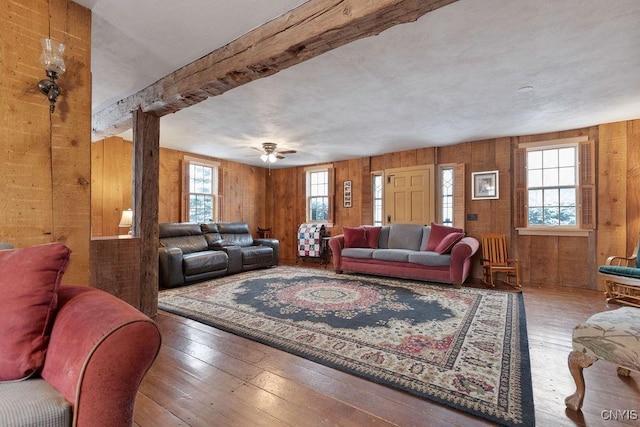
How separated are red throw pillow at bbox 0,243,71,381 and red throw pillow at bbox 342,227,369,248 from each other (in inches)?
186

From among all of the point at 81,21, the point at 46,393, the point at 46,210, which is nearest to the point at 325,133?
the point at 81,21

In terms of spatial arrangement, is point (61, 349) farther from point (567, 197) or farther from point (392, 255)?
point (567, 197)

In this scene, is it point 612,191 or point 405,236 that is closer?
point 612,191

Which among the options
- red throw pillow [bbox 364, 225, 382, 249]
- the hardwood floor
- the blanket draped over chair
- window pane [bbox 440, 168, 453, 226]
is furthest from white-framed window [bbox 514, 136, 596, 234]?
the blanket draped over chair

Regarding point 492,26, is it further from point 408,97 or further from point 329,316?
point 329,316

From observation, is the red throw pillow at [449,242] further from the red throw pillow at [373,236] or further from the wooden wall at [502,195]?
the red throw pillow at [373,236]

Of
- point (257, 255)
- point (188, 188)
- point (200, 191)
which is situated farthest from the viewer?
point (200, 191)

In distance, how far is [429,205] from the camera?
5.59m

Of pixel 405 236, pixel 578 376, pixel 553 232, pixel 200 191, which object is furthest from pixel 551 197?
pixel 200 191

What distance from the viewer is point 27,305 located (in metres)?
1.00

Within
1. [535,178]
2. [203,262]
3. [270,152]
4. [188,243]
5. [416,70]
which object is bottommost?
[203,262]

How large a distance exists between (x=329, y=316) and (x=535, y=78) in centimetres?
309

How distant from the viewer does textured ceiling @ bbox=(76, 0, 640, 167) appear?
196 centimetres

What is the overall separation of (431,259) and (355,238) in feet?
5.05
